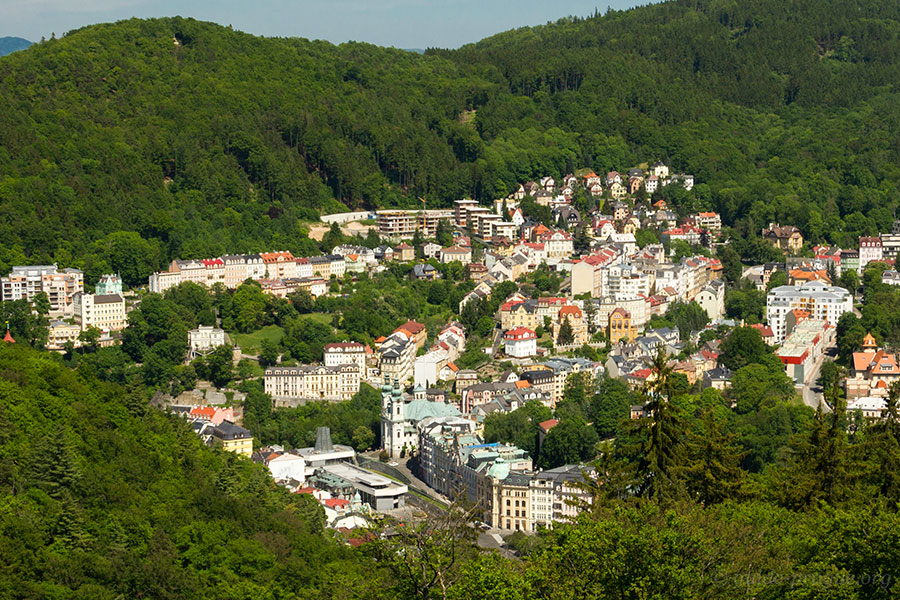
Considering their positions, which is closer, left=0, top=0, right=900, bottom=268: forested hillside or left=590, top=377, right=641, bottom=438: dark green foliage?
left=590, top=377, right=641, bottom=438: dark green foliage

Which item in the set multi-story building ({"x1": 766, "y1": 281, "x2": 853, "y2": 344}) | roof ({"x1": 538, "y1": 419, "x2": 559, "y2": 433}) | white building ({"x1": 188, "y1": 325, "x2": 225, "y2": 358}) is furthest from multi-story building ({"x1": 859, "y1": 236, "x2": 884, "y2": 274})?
white building ({"x1": 188, "y1": 325, "x2": 225, "y2": 358})

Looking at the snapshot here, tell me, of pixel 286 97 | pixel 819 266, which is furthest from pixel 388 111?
pixel 819 266

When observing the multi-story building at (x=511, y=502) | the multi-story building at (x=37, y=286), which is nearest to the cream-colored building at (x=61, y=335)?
the multi-story building at (x=37, y=286)

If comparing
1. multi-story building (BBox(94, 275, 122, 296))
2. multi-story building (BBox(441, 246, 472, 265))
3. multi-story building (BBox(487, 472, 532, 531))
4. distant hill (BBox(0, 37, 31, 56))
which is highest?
distant hill (BBox(0, 37, 31, 56))

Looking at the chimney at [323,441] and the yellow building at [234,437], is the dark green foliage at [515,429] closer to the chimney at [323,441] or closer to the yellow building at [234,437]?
the chimney at [323,441]

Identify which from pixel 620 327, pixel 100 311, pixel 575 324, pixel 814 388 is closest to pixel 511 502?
pixel 814 388

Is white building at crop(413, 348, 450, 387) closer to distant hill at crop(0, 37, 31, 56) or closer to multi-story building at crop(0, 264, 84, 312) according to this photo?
multi-story building at crop(0, 264, 84, 312)
